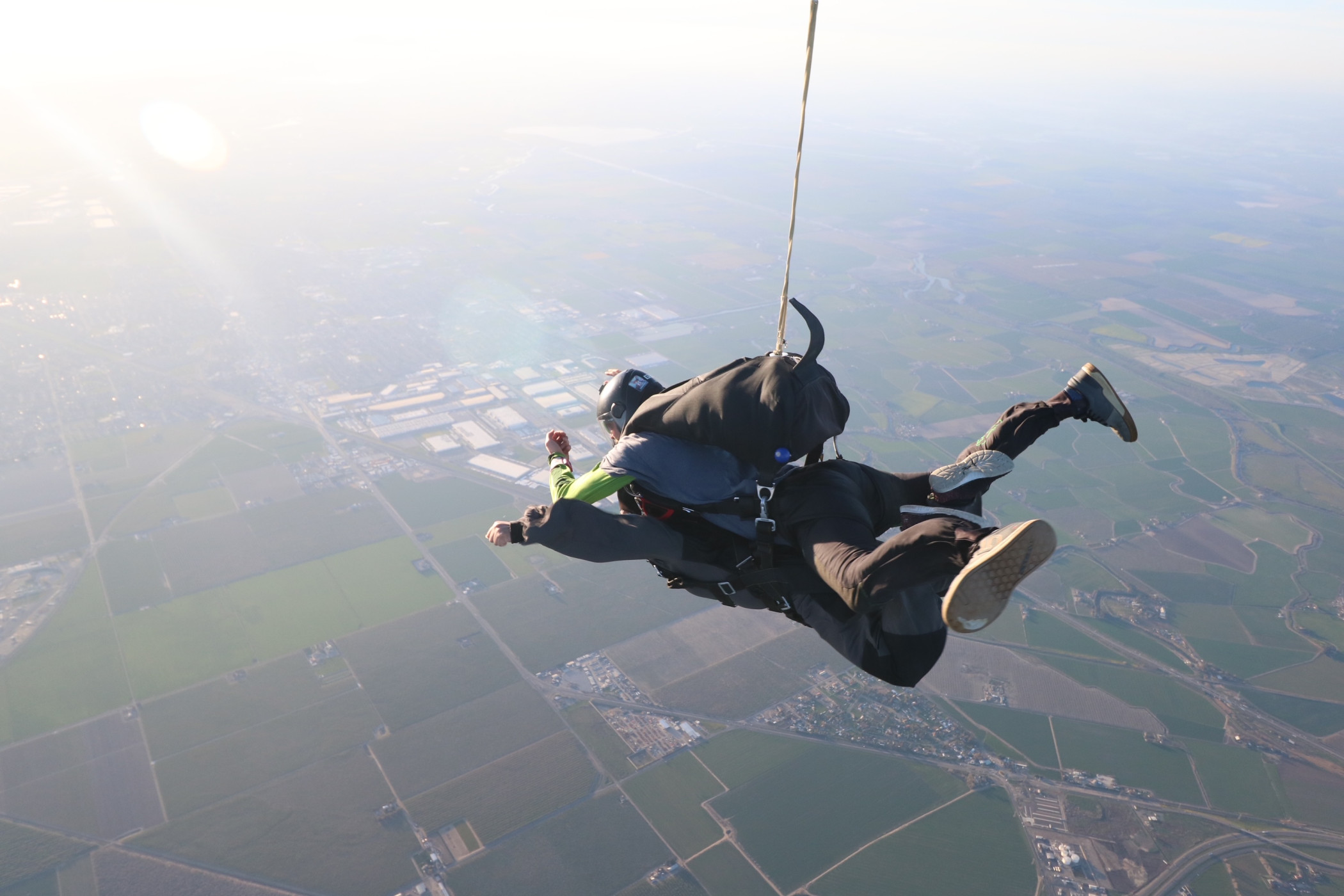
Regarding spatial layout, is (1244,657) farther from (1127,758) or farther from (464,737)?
(464,737)

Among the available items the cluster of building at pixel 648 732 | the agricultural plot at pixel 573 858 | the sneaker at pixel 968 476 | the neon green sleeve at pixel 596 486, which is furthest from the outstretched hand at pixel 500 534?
the cluster of building at pixel 648 732

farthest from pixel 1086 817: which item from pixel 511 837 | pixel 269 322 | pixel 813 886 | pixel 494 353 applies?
pixel 269 322

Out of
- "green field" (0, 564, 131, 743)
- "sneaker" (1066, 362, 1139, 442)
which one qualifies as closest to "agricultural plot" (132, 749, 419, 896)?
"green field" (0, 564, 131, 743)

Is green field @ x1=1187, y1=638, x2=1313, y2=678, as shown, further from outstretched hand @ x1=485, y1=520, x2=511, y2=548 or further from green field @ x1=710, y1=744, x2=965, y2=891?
outstretched hand @ x1=485, y1=520, x2=511, y2=548

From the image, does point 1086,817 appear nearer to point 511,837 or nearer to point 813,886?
point 813,886

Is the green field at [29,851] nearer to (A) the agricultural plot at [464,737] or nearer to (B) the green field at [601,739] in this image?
(A) the agricultural plot at [464,737]
